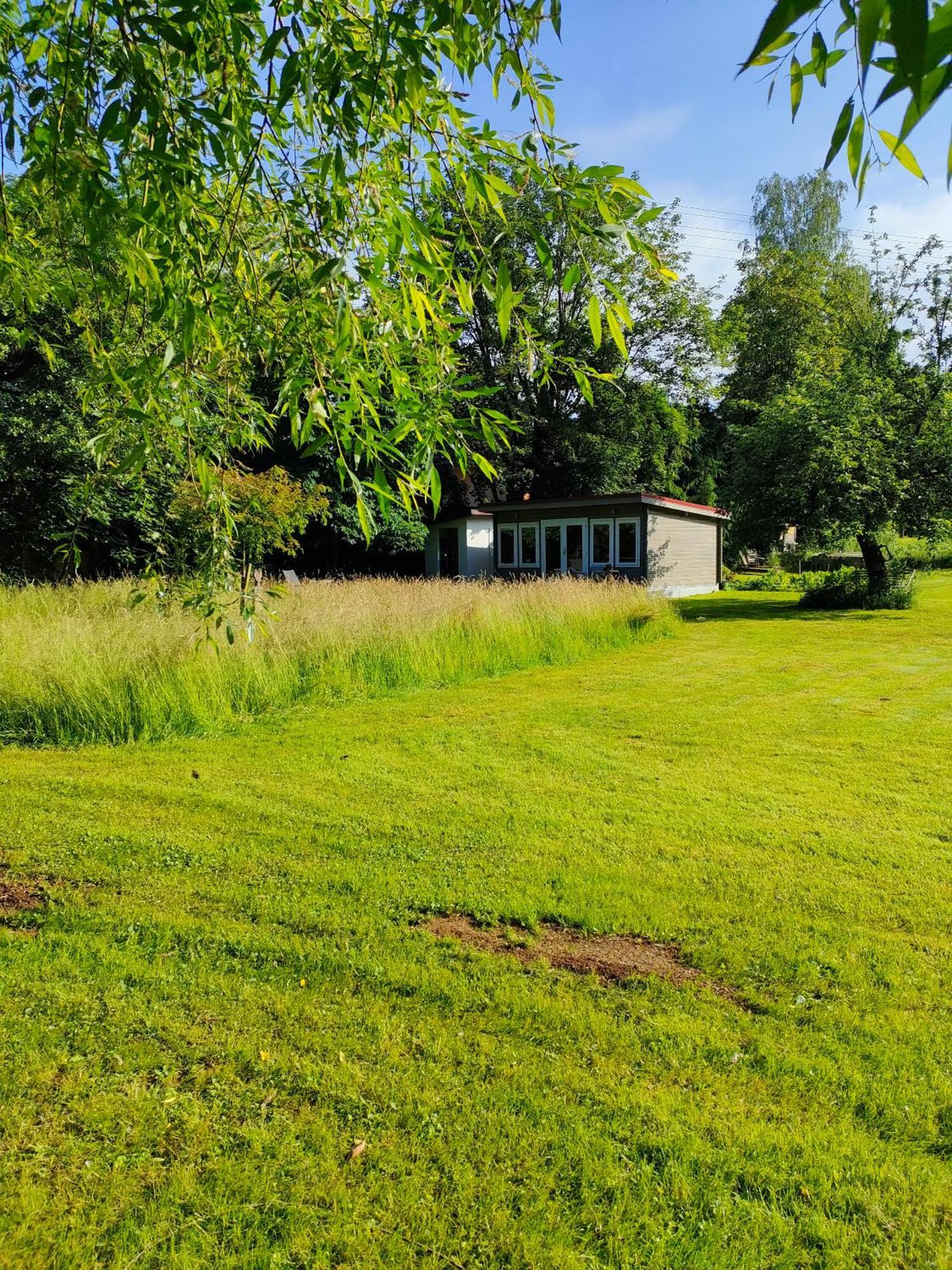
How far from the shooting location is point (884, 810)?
4691 millimetres

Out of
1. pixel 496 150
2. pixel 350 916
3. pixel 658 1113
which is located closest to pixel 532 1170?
pixel 658 1113

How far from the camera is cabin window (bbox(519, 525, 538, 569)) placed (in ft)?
79.8

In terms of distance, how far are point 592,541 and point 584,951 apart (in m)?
20.6

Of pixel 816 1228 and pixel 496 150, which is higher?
pixel 496 150

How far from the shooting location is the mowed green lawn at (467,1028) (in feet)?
5.98

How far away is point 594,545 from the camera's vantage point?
23.0 m

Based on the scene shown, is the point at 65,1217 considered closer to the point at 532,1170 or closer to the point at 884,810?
the point at 532,1170

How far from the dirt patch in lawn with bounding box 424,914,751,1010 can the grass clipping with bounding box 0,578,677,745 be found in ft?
A: 9.05

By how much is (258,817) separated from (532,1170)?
2.98 meters

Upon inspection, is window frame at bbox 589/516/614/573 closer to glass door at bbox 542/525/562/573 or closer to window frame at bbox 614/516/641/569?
window frame at bbox 614/516/641/569

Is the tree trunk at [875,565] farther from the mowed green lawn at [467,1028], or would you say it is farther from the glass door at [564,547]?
the mowed green lawn at [467,1028]

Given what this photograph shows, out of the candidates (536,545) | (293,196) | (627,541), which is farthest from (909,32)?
(536,545)

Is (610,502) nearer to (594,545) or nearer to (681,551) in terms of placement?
(594,545)

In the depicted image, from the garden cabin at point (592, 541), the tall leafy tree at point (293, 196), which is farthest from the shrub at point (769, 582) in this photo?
the tall leafy tree at point (293, 196)
